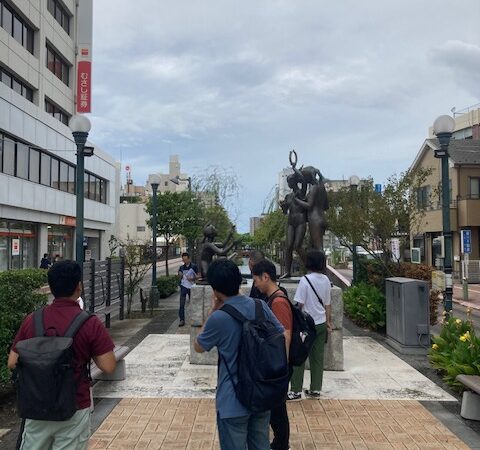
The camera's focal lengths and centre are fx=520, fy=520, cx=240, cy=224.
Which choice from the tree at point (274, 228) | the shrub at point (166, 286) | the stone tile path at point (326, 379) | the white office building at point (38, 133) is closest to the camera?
the stone tile path at point (326, 379)

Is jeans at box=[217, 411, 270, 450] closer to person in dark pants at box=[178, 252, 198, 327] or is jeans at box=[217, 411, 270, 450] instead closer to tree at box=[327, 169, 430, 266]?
person in dark pants at box=[178, 252, 198, 327]

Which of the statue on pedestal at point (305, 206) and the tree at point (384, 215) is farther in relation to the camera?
the tree at point (384, 215)

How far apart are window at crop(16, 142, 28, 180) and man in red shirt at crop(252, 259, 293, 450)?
22624mm

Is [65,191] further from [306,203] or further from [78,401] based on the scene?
[78,401]

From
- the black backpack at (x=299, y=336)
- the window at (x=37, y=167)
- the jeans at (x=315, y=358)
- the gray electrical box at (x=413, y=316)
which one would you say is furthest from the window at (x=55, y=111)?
the black backpack at (x=299, y=336)

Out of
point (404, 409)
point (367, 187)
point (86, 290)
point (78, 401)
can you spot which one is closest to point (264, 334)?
point (78, 401)

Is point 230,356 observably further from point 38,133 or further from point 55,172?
point 55,172

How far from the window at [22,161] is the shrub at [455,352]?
2167 centimetres

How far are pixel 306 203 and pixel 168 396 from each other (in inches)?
163

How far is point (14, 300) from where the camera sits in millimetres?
6117

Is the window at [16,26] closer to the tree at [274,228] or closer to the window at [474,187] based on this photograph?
the tree at [274,228]

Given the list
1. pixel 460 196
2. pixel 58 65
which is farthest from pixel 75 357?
pixel 58 65

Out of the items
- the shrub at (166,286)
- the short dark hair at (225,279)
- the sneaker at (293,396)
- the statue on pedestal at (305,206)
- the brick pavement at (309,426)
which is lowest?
the brick pavement at (309,426)

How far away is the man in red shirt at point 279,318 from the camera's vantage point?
13.5 feet
